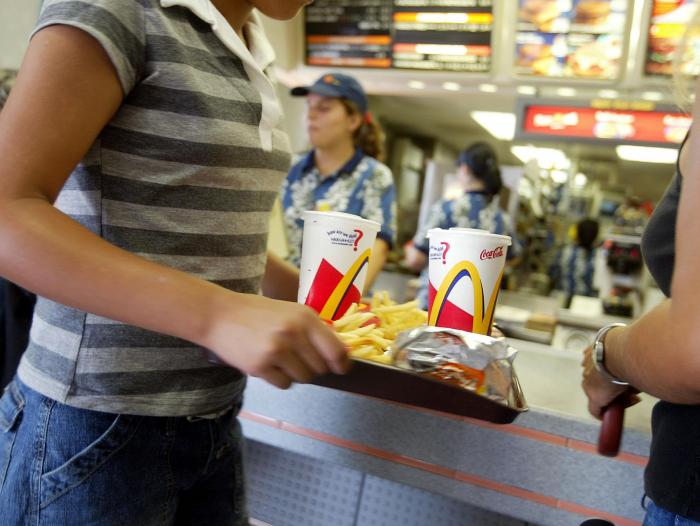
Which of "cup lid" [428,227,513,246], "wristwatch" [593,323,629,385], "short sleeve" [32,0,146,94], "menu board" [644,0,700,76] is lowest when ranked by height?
"wristwatch" [593,323,629,385]

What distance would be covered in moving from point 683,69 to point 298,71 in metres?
3.65

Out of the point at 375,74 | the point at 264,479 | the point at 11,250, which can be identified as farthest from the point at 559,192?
the point at 11,250

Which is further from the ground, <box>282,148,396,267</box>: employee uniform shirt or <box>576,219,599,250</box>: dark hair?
<box>282,148,396,267</box>: employee uniform shirt

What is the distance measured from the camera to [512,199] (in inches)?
239

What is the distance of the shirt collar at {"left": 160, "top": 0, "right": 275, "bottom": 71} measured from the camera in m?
0.85

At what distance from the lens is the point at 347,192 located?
254cm

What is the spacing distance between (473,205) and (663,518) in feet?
10.1

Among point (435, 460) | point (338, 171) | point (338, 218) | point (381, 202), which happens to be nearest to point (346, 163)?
point (338, 171)

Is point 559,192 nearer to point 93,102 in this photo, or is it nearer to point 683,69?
point 683,69

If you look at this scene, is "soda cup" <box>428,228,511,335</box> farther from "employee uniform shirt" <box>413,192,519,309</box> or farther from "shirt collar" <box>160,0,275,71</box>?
"employee uniform shirt" <box>413,192,519,309</box>

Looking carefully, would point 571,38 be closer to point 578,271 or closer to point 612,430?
point 612,430

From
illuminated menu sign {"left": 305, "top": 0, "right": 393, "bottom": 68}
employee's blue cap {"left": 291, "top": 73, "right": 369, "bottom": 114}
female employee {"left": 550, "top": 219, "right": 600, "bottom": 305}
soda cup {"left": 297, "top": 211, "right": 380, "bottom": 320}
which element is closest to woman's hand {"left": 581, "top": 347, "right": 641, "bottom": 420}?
soda cup {"left": 297, "top": 211, "right": 380, "bottom": 320}

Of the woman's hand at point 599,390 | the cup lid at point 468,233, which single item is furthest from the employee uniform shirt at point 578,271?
the cup lid at point 468,233

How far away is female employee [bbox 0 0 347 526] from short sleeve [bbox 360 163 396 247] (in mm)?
1508
